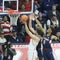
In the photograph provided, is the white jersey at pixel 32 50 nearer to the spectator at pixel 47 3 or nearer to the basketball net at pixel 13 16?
the basketball net at pixel 13 16

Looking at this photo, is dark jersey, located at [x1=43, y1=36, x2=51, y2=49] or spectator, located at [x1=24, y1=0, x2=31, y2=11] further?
dark jersey, located at [x1=43, y1=36, x2=51, y2=49]

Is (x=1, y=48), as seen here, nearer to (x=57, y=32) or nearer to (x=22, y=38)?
(x=22, y=38)

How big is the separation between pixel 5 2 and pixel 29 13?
0.32 m

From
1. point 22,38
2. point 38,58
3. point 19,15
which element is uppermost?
point 19,15

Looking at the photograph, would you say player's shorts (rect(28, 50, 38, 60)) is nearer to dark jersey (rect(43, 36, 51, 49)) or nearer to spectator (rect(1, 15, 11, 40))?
dark jersey (rect(43, 36, 51, 49))

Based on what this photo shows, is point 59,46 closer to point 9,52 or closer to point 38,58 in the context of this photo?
point 38,58

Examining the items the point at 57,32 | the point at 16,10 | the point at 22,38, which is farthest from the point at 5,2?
the point at 57,32

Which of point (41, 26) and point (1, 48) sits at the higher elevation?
point (41, 26)

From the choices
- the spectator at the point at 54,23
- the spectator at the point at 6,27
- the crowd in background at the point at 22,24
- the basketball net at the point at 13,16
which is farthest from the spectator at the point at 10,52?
the spectator at the point at 54,23

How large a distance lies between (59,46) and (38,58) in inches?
11.7

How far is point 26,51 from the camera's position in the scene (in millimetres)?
4133

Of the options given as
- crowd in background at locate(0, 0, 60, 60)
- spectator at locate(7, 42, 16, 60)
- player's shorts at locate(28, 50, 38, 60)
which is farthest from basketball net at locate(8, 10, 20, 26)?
player's shorts at locate(28, 50, 38, 60)

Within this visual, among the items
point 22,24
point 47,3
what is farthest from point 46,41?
point 47,3

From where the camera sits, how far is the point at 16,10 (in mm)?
4082
